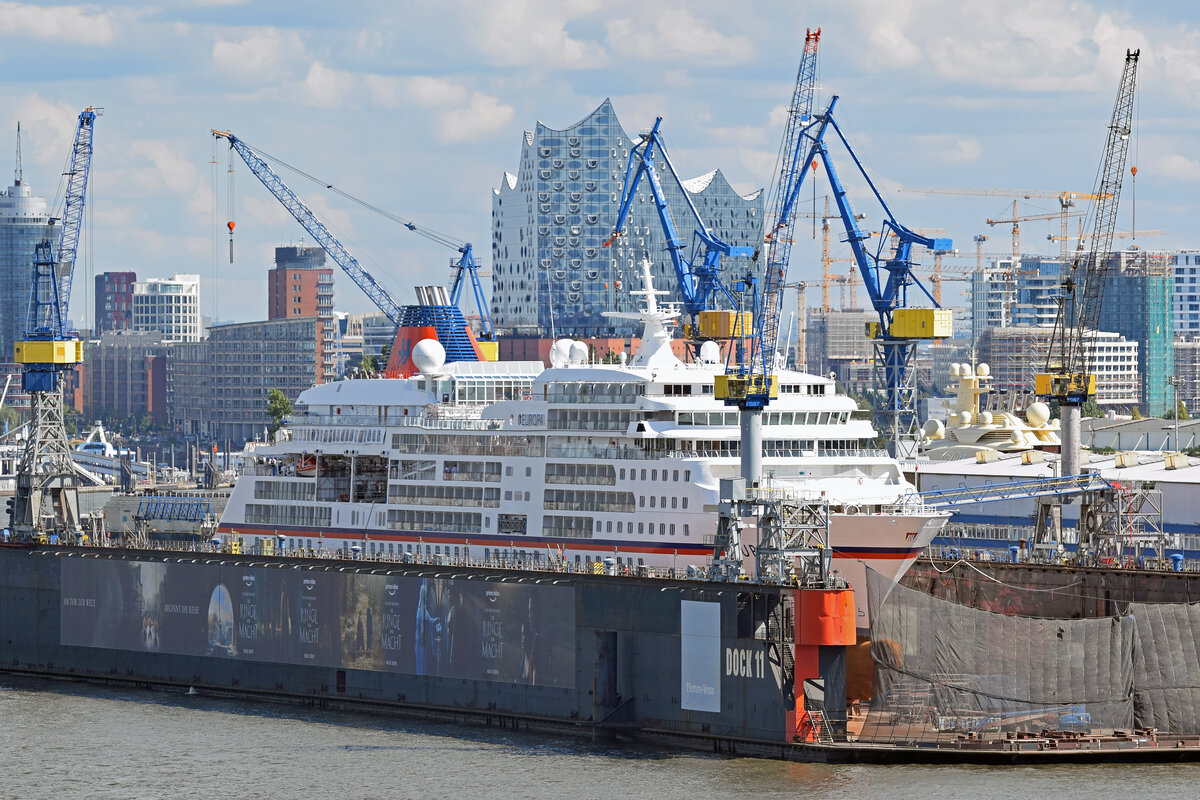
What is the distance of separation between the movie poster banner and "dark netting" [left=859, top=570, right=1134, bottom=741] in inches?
432

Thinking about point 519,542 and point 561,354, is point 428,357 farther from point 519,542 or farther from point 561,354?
point 519,542

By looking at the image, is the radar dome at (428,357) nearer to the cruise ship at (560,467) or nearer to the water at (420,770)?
the cruise ship at (560,467)

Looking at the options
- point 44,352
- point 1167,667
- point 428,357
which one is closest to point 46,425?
point 44,352

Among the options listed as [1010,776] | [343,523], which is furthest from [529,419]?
[1010,776]

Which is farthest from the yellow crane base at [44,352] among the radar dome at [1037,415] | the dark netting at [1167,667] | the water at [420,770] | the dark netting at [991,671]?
the radar dome at [1037,415]

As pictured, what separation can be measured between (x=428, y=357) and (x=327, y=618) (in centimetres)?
1571

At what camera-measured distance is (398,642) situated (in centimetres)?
7462

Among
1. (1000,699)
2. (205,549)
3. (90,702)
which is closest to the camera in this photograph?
(1000,699)

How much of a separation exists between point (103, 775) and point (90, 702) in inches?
579

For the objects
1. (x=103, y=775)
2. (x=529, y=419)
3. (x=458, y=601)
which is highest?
(x=529, y=419)

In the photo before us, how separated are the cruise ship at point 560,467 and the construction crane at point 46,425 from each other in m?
8.70

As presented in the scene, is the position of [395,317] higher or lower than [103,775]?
higher

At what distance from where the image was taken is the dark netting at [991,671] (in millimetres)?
65062

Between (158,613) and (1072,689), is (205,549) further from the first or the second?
(1072,689)
